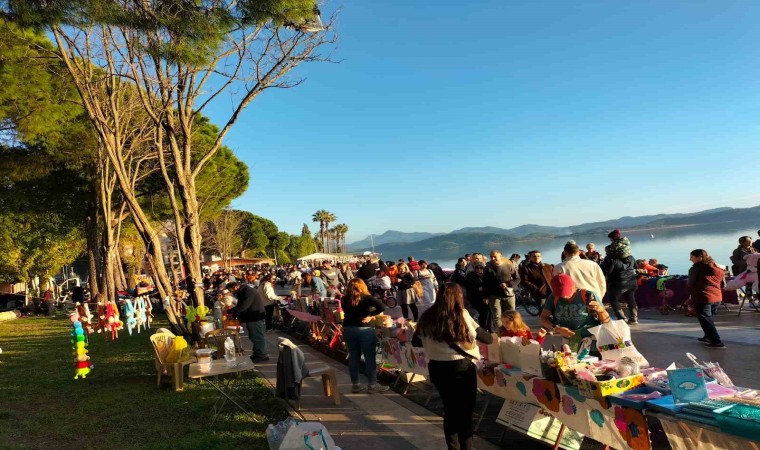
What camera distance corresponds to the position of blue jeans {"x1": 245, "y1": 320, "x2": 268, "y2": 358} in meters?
8.13

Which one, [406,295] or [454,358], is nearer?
[454,358]

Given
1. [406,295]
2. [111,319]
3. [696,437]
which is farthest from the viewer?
[111,319]

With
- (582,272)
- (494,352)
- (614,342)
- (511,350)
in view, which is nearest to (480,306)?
(582,272)

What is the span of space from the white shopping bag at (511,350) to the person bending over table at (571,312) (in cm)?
73

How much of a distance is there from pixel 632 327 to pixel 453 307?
250 inches

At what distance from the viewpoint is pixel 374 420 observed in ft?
16.4

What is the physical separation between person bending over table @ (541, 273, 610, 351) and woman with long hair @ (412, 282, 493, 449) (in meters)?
1.42

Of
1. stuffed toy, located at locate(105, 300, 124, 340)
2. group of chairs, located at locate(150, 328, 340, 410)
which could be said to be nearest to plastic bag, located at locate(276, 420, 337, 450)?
group of chairs, located at locate(150, 328, 340, 410)

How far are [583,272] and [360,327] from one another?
277cm

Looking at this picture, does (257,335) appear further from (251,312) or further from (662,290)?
A: (662,290)

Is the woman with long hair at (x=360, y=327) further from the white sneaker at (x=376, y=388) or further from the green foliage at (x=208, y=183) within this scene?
the green foliage at (x=208, y=183)

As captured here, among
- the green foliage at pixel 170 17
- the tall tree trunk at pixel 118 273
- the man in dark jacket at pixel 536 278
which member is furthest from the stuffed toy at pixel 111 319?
the man in dark jacket at pixel 536 278

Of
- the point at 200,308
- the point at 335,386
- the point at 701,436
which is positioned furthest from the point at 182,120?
the point at 701,436

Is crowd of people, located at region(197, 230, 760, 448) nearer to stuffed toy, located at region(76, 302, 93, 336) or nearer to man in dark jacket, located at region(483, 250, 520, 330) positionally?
man in dark jacket, located at region(483, 250, 520, 330)
